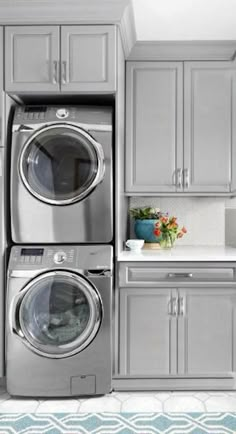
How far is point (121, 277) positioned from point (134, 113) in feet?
4.37

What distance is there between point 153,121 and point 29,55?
3.55 feet

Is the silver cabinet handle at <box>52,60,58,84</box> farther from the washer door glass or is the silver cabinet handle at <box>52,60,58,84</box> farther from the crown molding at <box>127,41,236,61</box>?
the washer door glass

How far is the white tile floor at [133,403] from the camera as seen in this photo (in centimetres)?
269

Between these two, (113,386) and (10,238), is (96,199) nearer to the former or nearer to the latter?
(10,238)

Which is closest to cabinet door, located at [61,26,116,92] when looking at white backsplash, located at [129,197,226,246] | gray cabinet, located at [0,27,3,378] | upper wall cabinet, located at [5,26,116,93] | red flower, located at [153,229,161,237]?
upper wall cabinet, located at [5,26,116,93]

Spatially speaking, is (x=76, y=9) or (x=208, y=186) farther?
(x=208, y=186)

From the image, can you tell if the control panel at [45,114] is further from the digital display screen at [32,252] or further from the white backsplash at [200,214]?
the white backsplash at [200,214]

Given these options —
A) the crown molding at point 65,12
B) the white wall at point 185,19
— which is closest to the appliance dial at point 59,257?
the crown molding at point 65,12

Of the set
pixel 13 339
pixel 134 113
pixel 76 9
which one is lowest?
pixel 13 339

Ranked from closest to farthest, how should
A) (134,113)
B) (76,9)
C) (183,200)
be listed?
1. (76,9)
2. (134,113)
3. (183,200)

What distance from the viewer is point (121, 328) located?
2916mm

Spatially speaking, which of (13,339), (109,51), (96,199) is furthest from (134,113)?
(13,339)

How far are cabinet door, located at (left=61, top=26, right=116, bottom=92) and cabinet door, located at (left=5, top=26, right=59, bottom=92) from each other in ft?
0.21

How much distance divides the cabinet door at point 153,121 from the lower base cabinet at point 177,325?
960 millimetres
